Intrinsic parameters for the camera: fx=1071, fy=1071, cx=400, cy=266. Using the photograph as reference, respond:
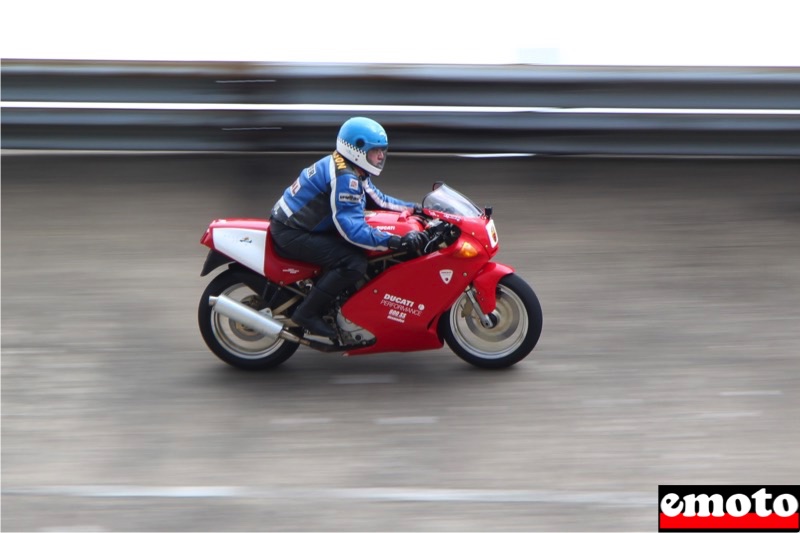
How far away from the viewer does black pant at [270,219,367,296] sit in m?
6.77

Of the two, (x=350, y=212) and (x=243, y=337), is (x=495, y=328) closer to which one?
(x=350, y=212)

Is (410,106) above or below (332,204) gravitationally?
above

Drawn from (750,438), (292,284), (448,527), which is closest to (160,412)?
(292,284)

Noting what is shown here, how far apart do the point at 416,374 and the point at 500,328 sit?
0.63 metres

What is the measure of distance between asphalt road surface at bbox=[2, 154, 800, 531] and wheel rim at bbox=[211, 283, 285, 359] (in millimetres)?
148

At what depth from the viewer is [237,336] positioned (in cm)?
708

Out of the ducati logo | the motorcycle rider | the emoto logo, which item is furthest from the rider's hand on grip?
the emoto logo

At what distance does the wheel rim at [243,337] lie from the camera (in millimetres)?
7035

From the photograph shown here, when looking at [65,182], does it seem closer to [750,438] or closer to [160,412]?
[160,412]

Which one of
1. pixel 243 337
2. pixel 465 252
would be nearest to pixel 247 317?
pixel 243 337

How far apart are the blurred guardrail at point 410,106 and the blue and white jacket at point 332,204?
308 cm

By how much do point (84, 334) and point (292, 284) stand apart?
1573mm

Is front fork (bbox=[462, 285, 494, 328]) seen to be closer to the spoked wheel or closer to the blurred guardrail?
the spoked wheel

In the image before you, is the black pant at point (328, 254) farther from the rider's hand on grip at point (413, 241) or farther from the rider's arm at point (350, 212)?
the rider's hand on grip at point (413, 241)
